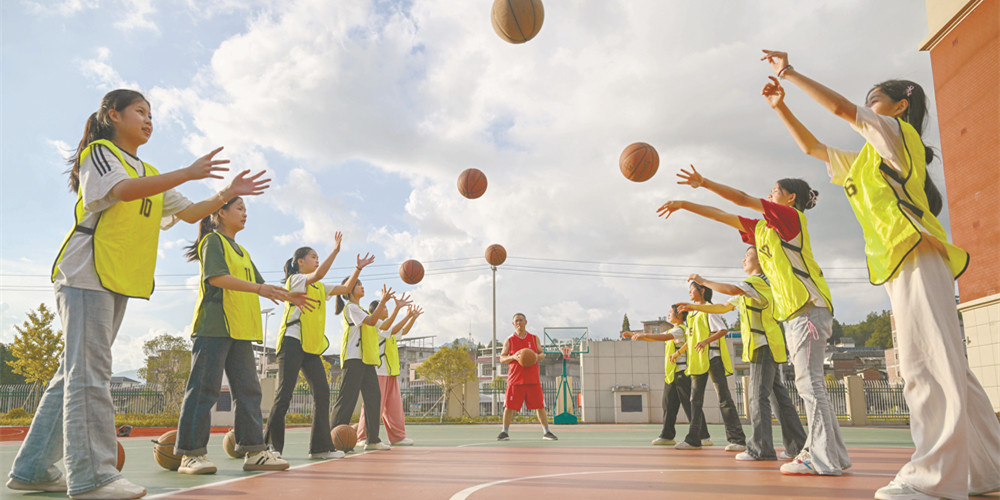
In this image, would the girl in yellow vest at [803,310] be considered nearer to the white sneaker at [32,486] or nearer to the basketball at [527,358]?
the white sneaker at [32,486]

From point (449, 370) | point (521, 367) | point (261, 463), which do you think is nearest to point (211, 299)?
point (261, 463)

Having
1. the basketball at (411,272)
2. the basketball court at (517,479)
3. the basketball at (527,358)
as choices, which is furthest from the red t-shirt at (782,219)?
the basketball at (411,272)

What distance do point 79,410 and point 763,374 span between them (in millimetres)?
5293

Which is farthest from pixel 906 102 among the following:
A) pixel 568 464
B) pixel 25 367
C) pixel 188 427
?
pixel 25 367

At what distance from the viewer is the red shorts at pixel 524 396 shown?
10.1 meters

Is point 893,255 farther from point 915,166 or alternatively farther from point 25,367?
point 25,367

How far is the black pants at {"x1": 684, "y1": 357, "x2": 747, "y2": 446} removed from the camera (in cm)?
741

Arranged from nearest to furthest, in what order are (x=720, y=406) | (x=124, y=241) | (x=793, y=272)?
(x=124, y=241) < (x=793, y=272) < (x=720, y=406)

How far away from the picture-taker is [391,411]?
9.23 metres

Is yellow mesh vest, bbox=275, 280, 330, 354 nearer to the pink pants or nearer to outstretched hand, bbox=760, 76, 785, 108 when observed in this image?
the pink pants

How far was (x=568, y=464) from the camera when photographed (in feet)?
18.3

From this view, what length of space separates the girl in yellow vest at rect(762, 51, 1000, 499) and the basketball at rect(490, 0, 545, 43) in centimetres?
541

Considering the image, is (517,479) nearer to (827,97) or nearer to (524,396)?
(827,97)

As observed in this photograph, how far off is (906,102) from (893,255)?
0.98 m
